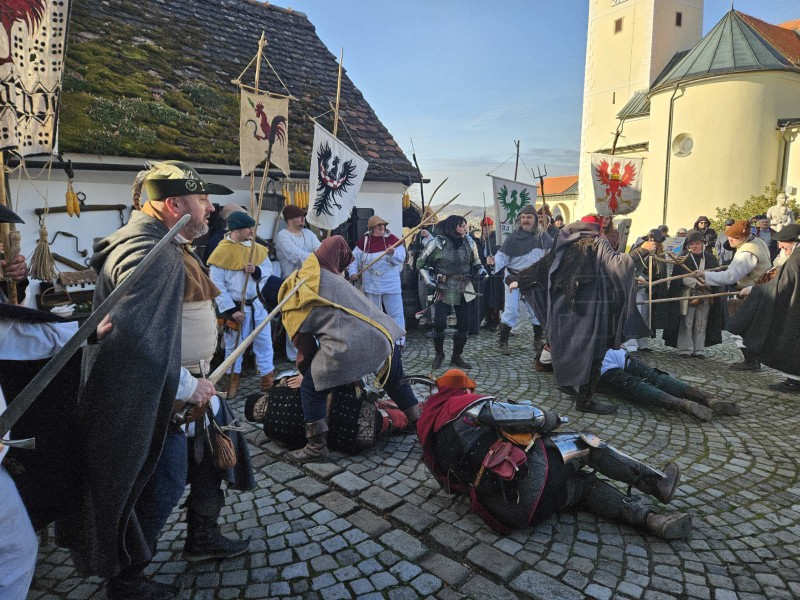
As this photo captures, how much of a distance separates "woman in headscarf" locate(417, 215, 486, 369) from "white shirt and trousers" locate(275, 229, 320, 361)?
162 centimetres

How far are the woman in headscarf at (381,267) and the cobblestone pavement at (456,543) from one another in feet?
11.8

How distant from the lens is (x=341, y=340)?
3.76m

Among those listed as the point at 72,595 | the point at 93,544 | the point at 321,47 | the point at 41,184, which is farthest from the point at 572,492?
the point at 321,47

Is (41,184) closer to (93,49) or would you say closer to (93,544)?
(93,49)

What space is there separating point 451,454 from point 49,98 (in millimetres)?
3454

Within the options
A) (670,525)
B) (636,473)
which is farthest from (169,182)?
(670,525)

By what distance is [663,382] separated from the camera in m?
5.29

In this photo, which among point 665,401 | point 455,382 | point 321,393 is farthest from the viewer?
point 665,401

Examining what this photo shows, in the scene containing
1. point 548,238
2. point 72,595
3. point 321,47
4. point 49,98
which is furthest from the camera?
point 321,47

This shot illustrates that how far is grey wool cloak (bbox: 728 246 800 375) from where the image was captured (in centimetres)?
592

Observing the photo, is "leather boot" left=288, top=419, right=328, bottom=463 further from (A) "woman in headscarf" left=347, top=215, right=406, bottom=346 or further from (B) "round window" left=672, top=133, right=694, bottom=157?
(B) "round window" left=672, top=133, right=694, bottom=157

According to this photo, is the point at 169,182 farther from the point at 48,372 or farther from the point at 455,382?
the point at 455,382

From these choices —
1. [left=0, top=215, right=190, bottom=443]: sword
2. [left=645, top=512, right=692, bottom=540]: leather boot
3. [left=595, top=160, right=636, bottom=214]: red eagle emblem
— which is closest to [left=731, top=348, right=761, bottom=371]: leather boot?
[left=595, top=160, right=636, bottom=214]: red eagle emblem

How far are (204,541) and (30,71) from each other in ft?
9.94
